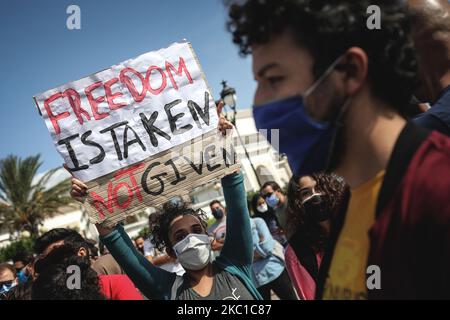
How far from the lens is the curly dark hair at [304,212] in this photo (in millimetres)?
2867

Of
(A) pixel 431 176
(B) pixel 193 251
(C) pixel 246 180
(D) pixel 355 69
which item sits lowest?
(C) pixel 246 180

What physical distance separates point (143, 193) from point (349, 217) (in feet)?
6.24

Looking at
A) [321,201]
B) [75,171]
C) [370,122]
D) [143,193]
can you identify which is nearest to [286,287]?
[321,201]

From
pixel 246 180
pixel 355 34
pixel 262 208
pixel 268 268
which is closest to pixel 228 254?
pixel 355 34

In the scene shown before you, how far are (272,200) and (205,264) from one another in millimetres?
3839

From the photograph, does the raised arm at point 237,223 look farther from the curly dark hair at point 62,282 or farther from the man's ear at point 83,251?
the man's ear at point 83,251

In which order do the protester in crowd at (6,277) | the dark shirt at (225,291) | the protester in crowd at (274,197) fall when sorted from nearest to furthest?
the dark shirt at (225,291) < the protester in crowd at (6,277) < the protester in crowd at (274,197)

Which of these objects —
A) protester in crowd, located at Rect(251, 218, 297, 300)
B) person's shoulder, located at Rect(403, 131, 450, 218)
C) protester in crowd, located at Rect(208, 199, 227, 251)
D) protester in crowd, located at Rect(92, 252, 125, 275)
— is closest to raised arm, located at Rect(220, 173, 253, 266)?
person's shoulder, located at Rect(403, 131, 450, 218)

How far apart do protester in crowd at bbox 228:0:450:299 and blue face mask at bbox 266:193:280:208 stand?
505 centimetres

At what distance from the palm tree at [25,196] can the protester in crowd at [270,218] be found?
19.9 m

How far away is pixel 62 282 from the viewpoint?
239 cm

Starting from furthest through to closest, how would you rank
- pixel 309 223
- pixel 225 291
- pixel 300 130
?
pixel 309 223
pixel 225 291
pixel 300 130

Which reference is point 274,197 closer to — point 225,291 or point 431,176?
point 225,291

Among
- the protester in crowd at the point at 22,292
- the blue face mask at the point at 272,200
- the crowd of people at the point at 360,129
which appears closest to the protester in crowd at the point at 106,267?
the protester in crowd at the point at 22,292
